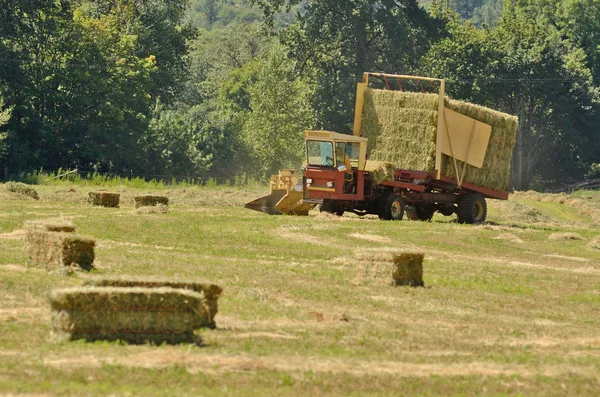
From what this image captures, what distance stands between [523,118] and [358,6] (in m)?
15.8

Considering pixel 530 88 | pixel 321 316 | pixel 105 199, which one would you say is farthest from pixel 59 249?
pixel 530 88

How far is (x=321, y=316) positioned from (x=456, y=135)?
2784 cm

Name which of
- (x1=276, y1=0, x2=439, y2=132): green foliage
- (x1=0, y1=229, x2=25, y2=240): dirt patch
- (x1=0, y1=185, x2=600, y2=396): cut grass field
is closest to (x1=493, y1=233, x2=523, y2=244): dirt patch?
(x1=0, y1=185, x2=600, y2=396): cut grass field

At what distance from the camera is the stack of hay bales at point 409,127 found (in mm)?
45375

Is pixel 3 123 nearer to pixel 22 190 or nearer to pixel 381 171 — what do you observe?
pixel 22 190

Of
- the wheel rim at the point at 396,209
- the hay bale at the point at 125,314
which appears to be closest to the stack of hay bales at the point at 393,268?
the hay bale at the point at 125,314

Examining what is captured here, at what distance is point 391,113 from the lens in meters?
46.1

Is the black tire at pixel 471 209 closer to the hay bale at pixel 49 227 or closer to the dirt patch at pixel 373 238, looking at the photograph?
the dirt patch at pixel 373 238

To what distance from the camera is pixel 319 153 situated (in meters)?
44.2

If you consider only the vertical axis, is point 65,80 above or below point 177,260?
above

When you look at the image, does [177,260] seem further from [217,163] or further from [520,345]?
[217,163]

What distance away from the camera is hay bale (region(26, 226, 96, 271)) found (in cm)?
2352

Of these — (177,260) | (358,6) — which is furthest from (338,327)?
(358,6)

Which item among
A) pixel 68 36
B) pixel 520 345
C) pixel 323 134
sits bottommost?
pixel 520 345
